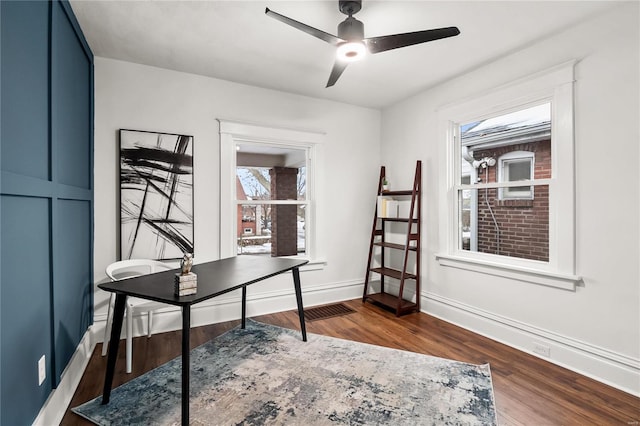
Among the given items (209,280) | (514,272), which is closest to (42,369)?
(209,280)

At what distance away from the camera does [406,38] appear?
6.64 ft

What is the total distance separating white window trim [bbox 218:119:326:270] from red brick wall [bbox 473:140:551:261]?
182cm

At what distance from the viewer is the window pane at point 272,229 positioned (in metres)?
3.60

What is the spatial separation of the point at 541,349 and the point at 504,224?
4.12ft

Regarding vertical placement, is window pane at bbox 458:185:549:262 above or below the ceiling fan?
below

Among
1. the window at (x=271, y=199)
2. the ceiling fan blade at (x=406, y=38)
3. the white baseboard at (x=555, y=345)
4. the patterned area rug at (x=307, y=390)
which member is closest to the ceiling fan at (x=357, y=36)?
the ceiling fan blade at (x=406, y=38)

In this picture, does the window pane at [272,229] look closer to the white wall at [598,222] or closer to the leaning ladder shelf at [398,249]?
the leaning ladder shelf at [398,249]

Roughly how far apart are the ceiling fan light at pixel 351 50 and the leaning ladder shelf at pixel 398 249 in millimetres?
1788

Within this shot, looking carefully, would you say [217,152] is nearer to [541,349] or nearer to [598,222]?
[598,222]

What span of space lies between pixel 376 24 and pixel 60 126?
2232 mm

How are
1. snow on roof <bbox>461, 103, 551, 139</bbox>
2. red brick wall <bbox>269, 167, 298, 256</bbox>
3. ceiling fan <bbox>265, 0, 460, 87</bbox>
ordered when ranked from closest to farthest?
ceiling fan <bbox>265, 0, 460, 87</bbox> → snow on roof <bbox>461, 103, 551, 139</bbox> → red brick wall <bbox>269, 167, 298, 256</bbox>

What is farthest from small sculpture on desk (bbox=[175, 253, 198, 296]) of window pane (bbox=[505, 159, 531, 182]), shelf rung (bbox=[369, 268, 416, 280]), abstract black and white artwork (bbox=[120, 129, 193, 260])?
window pane (bbox=[505, 159, 531, 182])

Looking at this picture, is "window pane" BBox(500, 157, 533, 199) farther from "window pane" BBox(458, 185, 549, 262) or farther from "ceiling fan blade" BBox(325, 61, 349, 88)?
"ceiling fan blade" BBox(325, 61, 349, 88)

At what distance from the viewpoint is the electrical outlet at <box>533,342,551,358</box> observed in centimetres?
249
